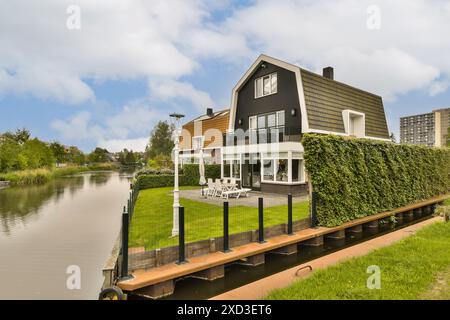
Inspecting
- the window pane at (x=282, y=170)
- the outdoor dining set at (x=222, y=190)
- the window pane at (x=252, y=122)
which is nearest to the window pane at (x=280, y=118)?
the window pane at (x=252, y=122)

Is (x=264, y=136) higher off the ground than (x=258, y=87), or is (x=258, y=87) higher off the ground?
(x=258, y=87)

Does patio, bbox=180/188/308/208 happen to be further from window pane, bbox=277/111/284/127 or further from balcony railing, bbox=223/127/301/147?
window pane, bbox=277/111/284/127

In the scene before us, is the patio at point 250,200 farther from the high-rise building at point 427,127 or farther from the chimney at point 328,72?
the high-rise building at point 427,127

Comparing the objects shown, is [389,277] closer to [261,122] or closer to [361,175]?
[361,175]

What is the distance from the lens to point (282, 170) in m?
15.1

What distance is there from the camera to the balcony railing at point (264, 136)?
14.9 m

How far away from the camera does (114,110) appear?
78.8 ft

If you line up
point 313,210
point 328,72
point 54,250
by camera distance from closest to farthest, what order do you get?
1. point 54,250
2. point 313,210
3. point 328,72

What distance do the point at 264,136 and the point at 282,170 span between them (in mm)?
2507

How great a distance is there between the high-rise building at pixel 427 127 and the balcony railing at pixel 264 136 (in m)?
39.0

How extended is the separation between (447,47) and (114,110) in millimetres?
23885

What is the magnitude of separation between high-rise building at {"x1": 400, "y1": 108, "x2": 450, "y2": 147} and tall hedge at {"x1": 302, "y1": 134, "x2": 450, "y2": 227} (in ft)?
124

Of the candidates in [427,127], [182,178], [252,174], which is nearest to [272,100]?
[252,174]

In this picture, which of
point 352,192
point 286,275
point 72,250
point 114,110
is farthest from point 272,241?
point 114,110
